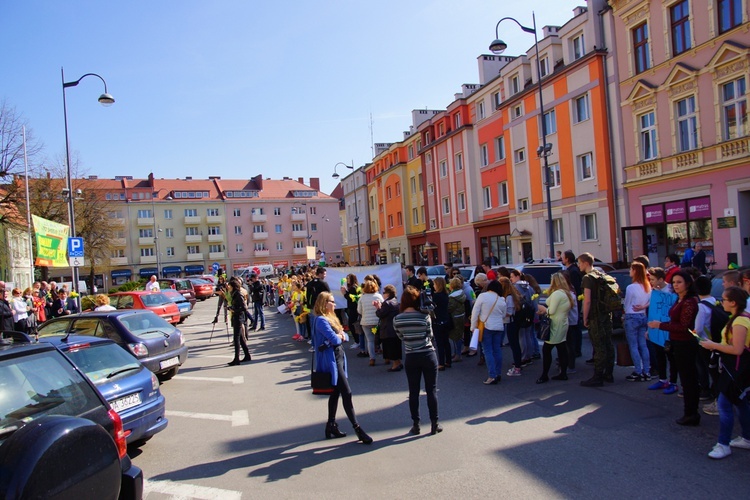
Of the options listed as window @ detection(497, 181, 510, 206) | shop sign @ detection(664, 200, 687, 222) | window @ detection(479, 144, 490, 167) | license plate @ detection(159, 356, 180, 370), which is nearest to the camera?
license plate @ detection(159, 356, 180, 370)

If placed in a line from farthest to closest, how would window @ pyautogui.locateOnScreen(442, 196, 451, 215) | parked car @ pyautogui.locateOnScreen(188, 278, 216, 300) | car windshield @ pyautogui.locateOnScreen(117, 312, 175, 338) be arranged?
1. window @ pyautogui.locateOnScreen(442, 196, 451, 215)
2. parked car @ pyautogui.locateOnScreen(188, 278, 216, 300)
3. car windshield @ pyautogui.locateOnScreen(117, 312, 175, 338)

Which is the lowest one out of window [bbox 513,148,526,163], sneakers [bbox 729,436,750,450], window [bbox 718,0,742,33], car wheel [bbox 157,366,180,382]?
car wheel [bbox 157,366,180,382]

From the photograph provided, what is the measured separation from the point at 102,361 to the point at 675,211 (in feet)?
71.8

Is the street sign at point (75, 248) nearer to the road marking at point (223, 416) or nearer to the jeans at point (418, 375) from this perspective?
the road marking at point (223, 416)

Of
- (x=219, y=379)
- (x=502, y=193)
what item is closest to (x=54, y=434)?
(x=219, y=379)

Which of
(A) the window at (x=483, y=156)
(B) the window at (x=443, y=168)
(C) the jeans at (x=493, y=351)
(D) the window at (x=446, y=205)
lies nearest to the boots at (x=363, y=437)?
(C) the jeans at (x=493, y=351)

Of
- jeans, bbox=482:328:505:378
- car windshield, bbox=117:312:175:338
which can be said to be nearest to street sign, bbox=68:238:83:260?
car windshield, bbox=117:312:175:338

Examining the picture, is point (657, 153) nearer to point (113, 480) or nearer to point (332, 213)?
point (113, 480)

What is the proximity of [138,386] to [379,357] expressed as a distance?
20.3 feet

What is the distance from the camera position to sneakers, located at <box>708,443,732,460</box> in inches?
185

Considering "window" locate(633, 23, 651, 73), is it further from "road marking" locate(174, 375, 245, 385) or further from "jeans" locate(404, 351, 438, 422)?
"jeans" locate(404, 351, 438, 422)

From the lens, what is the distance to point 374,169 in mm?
59000

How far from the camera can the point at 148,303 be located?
18.4m

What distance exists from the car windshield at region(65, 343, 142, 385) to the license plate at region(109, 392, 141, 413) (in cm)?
29
